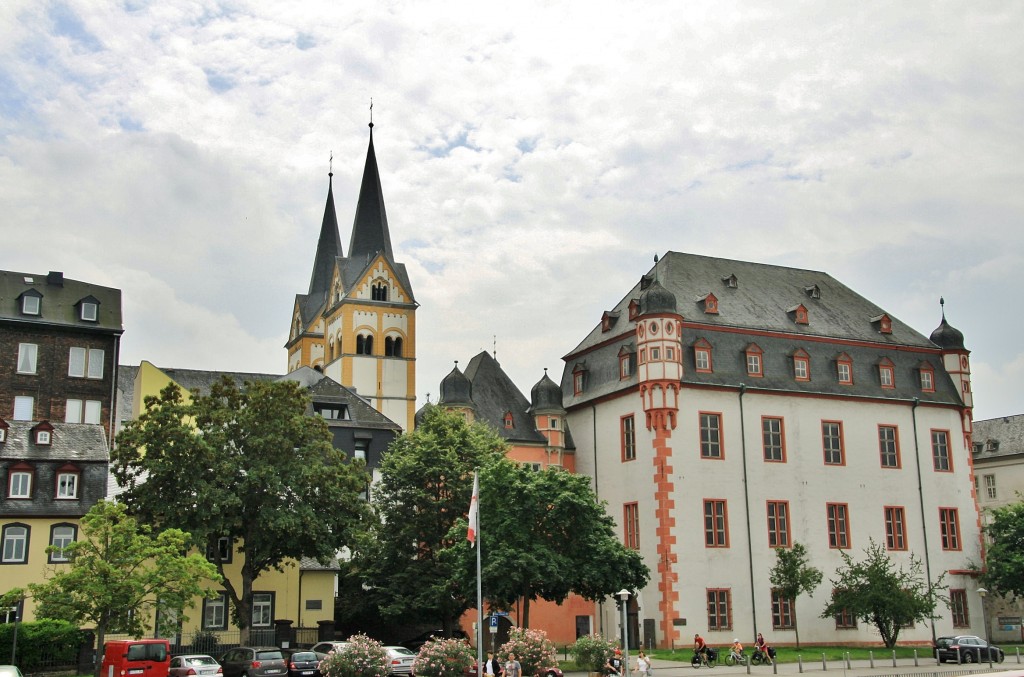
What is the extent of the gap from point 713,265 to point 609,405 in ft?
37.4

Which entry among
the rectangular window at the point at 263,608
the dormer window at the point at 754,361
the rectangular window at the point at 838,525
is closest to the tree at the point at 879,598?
the rectangular window at the point at 838,525

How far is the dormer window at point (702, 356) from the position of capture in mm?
59188

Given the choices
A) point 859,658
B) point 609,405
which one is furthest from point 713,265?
point 859,658

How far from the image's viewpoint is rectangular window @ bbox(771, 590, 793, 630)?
185ft

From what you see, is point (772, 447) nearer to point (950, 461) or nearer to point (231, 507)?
point (950, 461)

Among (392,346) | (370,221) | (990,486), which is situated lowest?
(990,486)

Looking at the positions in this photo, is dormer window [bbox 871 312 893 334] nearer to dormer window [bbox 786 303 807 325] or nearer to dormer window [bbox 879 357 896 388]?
dormer window [bbox 879 357 896 388]

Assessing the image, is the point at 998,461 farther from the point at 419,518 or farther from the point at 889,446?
the point at 419,518

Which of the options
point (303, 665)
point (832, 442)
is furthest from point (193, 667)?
point (832, 442)

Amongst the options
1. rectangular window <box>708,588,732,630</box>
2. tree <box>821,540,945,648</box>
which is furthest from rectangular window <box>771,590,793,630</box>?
rectangular window <box>708,588,732,630</box>

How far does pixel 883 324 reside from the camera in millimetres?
66688

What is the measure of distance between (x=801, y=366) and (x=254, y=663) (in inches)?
1405

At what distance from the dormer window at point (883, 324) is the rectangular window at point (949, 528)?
1087 centimetres

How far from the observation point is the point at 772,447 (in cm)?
5944
